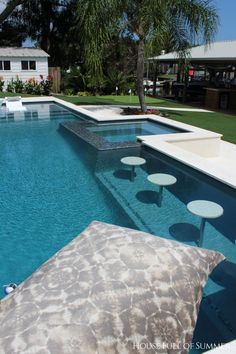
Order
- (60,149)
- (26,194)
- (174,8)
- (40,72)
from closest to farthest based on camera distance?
(26,194) < (60,149) < (174,8) < (40,72)

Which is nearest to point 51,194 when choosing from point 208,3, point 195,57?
point 208,3

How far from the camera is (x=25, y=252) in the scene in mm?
4461

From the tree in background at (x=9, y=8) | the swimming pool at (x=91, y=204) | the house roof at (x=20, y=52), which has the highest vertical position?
the tree in background at (x=9, y=8)

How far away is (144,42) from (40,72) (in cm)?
1316

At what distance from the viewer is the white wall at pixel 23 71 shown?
22802mm

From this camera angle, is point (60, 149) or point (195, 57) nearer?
point (60, 149)

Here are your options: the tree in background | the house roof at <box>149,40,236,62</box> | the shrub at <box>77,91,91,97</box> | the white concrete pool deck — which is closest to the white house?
the shrub at <box>77,91,91,97</box>

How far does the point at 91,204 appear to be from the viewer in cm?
582

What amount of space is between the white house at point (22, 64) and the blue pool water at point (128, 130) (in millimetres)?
14099

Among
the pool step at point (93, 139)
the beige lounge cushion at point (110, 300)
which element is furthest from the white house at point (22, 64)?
the beige lounge cushion at point (110, 300)

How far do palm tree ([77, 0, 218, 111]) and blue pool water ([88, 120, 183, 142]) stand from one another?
7.76 feet

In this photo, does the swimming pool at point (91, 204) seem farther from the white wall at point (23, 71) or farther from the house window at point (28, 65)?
the house window at point (28, 65)

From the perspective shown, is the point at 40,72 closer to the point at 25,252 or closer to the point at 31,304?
the point at 25,252

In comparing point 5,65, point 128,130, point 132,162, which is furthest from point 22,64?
point 132,162
